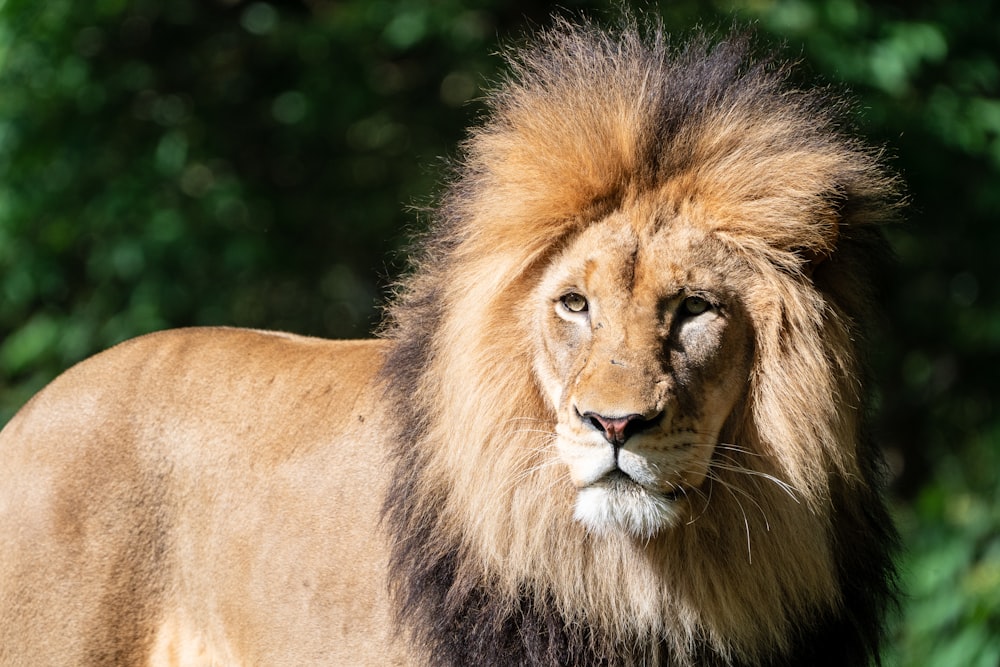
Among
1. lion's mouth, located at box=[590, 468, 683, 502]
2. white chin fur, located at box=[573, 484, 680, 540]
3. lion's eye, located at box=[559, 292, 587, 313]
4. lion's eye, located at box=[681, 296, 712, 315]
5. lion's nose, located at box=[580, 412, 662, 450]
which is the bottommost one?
white chin fur, located at box=[573, 484, 680, 540]

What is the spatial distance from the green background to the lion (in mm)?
3052

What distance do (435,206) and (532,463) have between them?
34.0 inches

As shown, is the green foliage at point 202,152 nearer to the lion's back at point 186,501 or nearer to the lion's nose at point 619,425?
the lion's back at point 186,501

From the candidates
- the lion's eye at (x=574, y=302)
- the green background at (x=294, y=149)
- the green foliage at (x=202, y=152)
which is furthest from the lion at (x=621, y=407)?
the green foliage at (x=202, y=152)

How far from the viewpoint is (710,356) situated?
2.64 metres

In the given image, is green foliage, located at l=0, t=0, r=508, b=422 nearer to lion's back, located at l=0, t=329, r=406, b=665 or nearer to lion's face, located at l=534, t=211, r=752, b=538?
lion's back, located at l=0, t=329, r=406, b=665

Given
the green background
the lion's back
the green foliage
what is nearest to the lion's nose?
the lion's back

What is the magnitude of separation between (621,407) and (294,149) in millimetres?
5365

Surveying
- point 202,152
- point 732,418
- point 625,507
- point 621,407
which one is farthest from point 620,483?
point 202,152

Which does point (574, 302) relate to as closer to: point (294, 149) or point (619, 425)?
point (619, 425)

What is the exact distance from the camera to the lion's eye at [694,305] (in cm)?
266

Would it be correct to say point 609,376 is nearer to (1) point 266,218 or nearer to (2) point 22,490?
(2) point 22,490

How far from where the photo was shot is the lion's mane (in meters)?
2.71

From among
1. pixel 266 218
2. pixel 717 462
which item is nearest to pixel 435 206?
pixel 717 462
